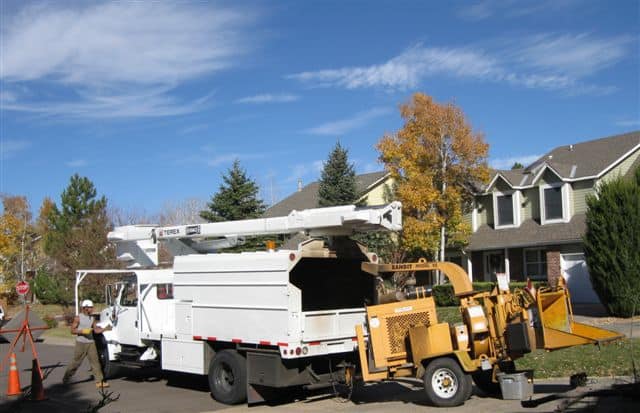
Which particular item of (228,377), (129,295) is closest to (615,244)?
(228,377)

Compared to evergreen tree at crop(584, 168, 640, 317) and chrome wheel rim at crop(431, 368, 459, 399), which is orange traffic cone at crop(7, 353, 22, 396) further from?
evergreen tree at crop(584, 168, 640, 317)

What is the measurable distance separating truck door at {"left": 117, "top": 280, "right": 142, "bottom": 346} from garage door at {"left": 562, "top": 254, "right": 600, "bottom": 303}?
65.6 ft

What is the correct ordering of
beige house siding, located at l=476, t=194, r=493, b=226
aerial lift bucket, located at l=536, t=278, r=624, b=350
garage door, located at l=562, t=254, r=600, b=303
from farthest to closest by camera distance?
1. beige house siding, located at l=476, t=194, r=493, b=226
2. garage door, located at l=562, t=254, r=600, b=303
3. aerial lift bucket, located at l=536, t=278, r=624, b=350

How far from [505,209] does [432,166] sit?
13.5 ft

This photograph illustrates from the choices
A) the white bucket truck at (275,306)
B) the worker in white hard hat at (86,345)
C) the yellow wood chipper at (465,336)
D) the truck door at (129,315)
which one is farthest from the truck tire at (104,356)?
the yellow wood chipper at (465,336)

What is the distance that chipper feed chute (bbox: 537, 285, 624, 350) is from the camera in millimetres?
10328

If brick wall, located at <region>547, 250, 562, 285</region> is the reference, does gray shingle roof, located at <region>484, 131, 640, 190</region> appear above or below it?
above

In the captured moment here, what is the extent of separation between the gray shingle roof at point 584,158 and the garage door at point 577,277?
12.1 ft

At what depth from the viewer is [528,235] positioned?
103 feet

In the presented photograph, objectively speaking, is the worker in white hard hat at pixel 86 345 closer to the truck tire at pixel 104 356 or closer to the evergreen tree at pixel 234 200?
the truck tire at pixel 104 356

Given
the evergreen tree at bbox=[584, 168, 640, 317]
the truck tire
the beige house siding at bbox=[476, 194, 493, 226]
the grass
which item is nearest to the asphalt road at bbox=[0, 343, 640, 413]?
the truck tire

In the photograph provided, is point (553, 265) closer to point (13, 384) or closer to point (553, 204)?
point (553, 204)

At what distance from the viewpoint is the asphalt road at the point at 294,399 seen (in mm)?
10102

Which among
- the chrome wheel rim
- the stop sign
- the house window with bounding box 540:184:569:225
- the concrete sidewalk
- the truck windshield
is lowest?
the concrete sidewalk
